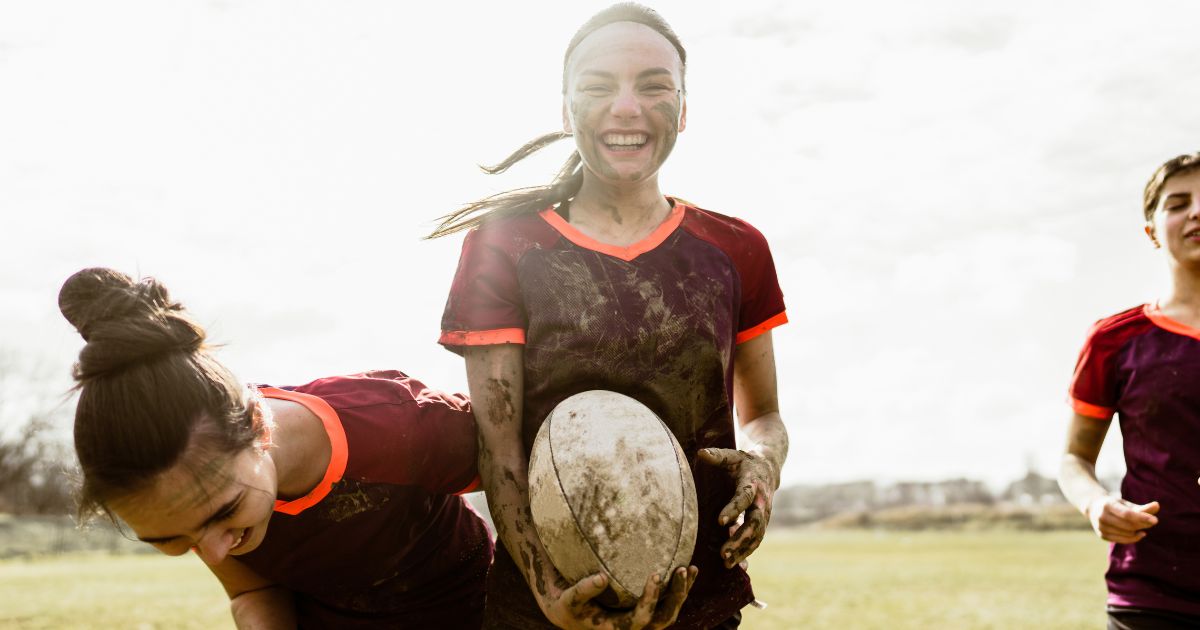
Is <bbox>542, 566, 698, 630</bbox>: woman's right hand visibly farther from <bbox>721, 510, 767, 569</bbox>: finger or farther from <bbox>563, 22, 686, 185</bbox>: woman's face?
<bbox>563, 22, 686, 185</bbox>: woman's face

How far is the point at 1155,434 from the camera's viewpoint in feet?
14.1

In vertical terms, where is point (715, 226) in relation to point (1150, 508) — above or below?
above

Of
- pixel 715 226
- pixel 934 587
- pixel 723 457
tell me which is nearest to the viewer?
pixel 723 457

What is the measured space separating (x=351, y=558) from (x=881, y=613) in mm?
11494

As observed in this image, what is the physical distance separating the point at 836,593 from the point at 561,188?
14468 millimetres

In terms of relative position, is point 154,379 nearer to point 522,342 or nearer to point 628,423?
point 522,342

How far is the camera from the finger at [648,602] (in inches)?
107

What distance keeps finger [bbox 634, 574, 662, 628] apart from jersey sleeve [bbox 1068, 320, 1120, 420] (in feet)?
8.91

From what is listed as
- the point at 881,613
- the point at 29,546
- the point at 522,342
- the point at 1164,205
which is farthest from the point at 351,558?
the point at 29,546

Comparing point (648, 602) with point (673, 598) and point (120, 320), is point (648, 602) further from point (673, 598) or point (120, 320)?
point (120, 320)

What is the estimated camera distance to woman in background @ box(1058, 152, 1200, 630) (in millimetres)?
4125

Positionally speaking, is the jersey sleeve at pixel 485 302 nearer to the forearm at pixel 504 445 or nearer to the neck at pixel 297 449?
the forearm at pixel 504 445

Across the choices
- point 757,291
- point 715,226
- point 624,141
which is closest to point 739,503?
point 757,291

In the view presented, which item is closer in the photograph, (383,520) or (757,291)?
(383,520)
